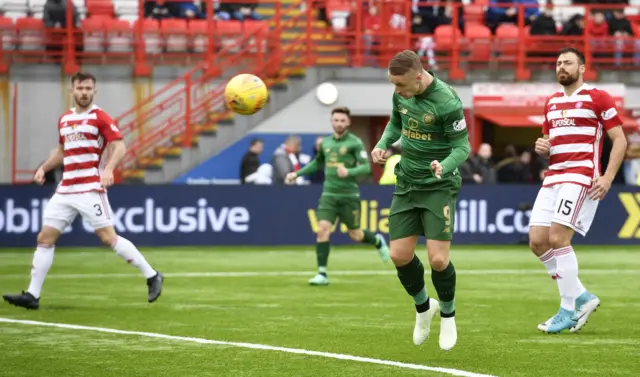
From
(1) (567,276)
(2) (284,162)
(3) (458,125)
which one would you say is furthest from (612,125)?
(2) (284,162)

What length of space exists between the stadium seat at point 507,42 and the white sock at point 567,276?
1861cm

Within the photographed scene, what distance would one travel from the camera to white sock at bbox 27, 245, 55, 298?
12.5 m

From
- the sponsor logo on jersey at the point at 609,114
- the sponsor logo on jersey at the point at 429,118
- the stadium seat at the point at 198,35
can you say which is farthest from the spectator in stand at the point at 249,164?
the sponsor logo on jersey at the point at 429,118

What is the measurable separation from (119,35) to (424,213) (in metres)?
19.0

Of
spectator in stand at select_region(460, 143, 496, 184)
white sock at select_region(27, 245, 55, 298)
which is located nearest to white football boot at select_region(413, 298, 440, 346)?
white sock at select_region(27, 245, 55, 298)

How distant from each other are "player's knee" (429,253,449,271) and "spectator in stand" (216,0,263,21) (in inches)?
775

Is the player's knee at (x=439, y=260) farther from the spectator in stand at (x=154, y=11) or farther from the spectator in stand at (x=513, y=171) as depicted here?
the spectator in stand at (x=154, y=11)

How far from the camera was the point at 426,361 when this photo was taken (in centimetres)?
894

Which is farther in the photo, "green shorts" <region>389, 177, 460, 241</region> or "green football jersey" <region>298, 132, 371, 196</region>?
"green football jersey" <region>298, 132, 371, 196</region>

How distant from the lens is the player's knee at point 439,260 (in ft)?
30.7

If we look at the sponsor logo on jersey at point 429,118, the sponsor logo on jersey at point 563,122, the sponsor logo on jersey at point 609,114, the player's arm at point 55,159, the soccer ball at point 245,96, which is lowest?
the player's arm at point 55,159

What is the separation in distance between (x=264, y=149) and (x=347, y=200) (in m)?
11.5

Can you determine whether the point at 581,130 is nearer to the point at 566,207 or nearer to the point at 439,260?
the point at 566,207

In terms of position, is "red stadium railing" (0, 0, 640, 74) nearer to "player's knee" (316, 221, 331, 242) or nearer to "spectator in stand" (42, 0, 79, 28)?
"spectator in stand" (42, 0, 79, 28)
